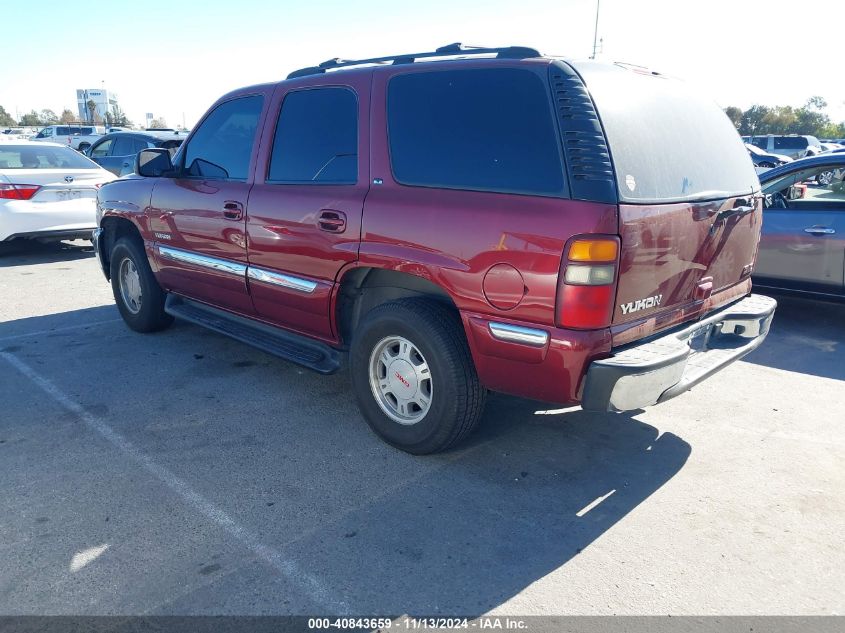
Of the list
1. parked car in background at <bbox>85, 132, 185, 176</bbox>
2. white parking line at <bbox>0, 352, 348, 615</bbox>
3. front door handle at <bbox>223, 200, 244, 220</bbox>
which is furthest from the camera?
parked car in background at <bbox>85, 132, 185, 176</bbox>

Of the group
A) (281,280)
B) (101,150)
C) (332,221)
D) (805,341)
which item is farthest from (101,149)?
(805,341)

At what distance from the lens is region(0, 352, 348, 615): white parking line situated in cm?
267

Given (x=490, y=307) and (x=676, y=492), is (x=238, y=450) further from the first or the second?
(x=676, y=492)

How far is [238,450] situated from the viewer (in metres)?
3.85

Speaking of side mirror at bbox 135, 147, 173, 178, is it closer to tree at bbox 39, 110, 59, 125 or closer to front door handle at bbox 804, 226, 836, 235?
front door handle at bbox 804, 226, 836, 235

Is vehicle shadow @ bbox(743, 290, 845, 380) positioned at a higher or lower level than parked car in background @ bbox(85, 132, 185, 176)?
lower

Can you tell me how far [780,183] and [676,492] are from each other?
436cm

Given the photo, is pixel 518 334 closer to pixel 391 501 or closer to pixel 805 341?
pixel 391 501

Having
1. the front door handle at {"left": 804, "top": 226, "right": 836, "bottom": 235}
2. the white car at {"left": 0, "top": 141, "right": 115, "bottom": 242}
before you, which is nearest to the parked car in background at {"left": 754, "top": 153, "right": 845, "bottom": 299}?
the front door handle at {"left": 804, "top": 226, "right": 836, "bottom": 235}

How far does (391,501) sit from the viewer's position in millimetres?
3326

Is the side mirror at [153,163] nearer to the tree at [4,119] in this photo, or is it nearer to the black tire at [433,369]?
the black tire at [433,369]

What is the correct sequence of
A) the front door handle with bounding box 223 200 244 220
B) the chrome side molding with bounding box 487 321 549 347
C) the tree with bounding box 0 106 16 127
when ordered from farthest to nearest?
the tree with bounding box 0 106 16 127 → the front door handle with bounding box 223 200 244 220 → the chrome side molding with bounding box 487 321 549 347

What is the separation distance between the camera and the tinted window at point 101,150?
13991 millimetres

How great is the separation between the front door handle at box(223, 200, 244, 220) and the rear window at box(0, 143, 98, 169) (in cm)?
625
